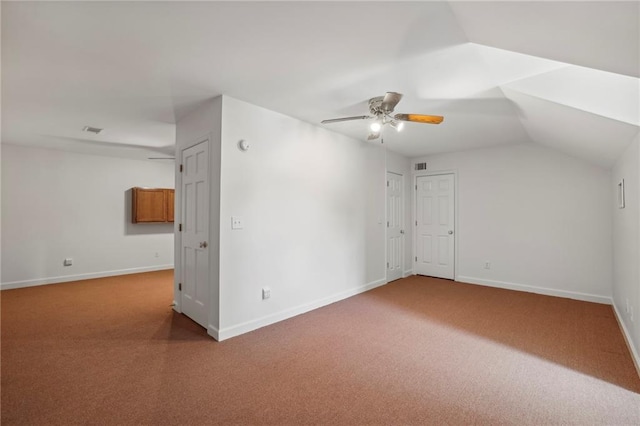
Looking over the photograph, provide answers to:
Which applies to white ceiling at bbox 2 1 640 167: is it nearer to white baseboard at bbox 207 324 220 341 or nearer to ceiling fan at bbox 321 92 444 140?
Answer: ceiling fan at bbox 321 92 444 140

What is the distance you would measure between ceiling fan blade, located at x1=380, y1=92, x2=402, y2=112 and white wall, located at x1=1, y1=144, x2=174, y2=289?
18.0ft

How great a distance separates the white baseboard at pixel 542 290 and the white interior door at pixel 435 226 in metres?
0.41

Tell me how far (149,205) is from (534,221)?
23.4 ft

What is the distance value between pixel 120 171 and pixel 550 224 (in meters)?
7.78

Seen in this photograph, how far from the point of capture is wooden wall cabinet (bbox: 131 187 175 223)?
20.2ft

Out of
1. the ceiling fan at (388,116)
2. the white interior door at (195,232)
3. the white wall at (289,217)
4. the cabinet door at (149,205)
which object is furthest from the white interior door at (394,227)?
the cabinet door at (149,205)

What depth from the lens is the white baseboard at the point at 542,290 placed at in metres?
4.25

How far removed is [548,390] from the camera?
218 centimetres

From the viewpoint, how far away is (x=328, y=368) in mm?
2479

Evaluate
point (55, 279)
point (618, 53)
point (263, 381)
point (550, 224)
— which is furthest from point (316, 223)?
point (55, 279)

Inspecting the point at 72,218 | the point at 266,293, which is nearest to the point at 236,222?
the point at 266,293

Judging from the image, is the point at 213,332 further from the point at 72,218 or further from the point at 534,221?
the point at 534,221

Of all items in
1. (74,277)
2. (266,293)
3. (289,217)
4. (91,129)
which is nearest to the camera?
(266,293)

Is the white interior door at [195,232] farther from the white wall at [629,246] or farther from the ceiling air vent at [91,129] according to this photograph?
the white wall at [629,246]
